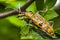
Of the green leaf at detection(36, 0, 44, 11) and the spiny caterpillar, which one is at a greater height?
the green leaf at detection(36, 0, 44, 11)

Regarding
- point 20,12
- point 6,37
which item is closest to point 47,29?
point 20,12

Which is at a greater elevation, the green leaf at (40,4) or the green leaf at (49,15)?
the green leaf at (40,4)

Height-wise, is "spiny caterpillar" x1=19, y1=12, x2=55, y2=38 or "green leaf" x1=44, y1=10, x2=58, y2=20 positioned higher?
"green leaf" x1=44, y1=10, x2=58, y2=20

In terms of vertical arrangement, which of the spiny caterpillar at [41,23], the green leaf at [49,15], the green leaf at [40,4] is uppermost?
the green leaf at [40,4]

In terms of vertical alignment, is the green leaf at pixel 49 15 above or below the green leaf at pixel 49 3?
below

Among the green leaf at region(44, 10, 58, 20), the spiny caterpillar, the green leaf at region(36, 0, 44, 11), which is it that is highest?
the green leaf at region(36, 0, 44, 11)

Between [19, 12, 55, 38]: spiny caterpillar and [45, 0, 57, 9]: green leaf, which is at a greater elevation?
[45, 0, 57, 9]: green leaf

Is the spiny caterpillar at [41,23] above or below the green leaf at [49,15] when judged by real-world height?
below

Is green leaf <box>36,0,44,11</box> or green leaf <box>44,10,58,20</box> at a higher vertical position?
green leaf <box>36,0,44,11</box>
